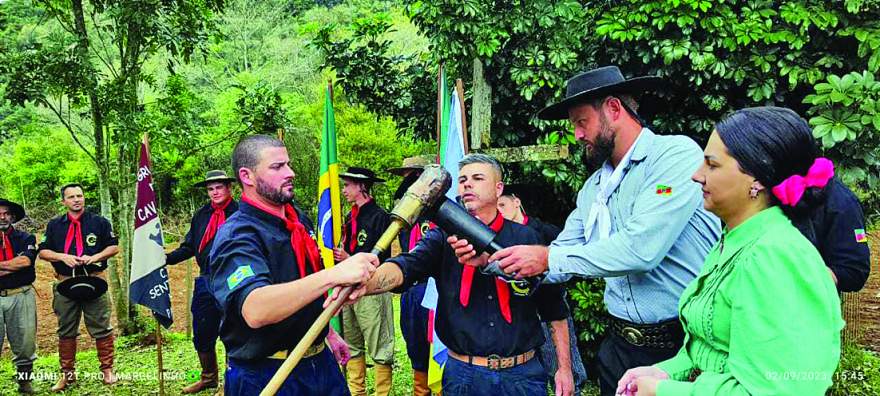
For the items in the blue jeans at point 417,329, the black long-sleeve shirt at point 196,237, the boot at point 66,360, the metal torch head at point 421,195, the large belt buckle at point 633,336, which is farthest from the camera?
the boot at point 66,360

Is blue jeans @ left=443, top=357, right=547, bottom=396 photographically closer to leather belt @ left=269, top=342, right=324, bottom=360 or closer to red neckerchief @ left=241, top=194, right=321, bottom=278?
leather belt @ left=269, top=342, right=324, bottom=360

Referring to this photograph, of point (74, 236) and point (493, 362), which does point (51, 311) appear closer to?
point (74, 236)

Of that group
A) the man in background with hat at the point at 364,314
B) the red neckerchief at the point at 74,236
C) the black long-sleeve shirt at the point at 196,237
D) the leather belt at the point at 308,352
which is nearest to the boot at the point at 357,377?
the man in background with hat at the point at 364,314

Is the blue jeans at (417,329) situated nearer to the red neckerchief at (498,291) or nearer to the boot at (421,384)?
the boot at (421,384)

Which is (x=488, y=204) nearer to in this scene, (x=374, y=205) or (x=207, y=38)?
(x=374, y=205)

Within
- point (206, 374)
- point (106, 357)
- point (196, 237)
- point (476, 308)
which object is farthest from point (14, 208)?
point (476, 308)

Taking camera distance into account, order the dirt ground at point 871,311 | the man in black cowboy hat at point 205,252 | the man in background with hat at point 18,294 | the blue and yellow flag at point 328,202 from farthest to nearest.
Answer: the dirt ground at point 871,311 → the man in background with hat at point 18,294 → the man in black cowboy hat at point 205,252 → the blue and yellow flag at point 328,202

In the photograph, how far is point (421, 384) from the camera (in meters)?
6.46

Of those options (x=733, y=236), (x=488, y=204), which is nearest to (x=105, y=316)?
(x=488, y=204)

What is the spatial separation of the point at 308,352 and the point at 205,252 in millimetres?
3967

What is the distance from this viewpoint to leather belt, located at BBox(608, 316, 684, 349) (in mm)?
2838

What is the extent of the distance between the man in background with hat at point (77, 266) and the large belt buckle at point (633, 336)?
686 centimetres

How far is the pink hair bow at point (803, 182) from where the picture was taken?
173 centimetres

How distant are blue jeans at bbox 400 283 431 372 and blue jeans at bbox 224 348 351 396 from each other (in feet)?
8.97
